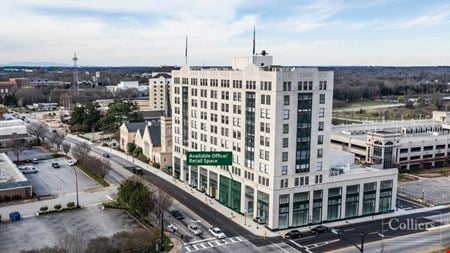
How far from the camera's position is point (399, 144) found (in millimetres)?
101250

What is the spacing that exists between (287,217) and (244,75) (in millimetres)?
22420

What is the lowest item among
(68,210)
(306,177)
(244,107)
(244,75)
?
(68,210)

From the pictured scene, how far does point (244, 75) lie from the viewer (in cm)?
6975

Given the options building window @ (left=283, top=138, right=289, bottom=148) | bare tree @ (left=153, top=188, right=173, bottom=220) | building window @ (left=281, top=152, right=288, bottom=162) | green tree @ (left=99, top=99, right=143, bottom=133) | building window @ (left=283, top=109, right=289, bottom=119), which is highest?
building window @ (left=283, top=109, right=289, bottom=119)

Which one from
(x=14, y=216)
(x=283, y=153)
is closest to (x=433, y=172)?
(x=283, y=153)

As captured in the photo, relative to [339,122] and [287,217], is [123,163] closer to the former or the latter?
[287,217]

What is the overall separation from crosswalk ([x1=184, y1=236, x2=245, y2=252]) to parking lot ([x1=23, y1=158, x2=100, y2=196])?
35082 millimetres

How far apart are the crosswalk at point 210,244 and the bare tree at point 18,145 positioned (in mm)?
71961

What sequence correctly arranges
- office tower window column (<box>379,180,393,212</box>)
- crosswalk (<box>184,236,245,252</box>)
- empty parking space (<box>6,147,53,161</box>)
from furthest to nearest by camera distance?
1. empty parking space (<box>6,147,53,161</box>)
2. office tower window column (<box>379,180,393,212</box>)
3. crosswalk (<box>184,236,245,252</box>)

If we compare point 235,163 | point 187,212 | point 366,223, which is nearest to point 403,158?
point 366,223

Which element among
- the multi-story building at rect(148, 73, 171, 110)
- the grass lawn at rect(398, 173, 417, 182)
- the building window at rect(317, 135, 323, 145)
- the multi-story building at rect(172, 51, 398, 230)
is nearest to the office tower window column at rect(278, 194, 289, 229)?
the multi-story building at rect(172, 51, 398, 230)

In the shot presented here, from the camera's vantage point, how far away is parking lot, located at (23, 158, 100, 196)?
84.8 m

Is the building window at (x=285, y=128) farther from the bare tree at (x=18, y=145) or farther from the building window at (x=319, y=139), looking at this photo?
the bare tree at (x=18, y=145)

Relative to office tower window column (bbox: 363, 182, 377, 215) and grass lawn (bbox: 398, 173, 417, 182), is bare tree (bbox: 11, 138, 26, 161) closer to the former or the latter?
office tower window column (bbox: 363, 182, 377, 215)
